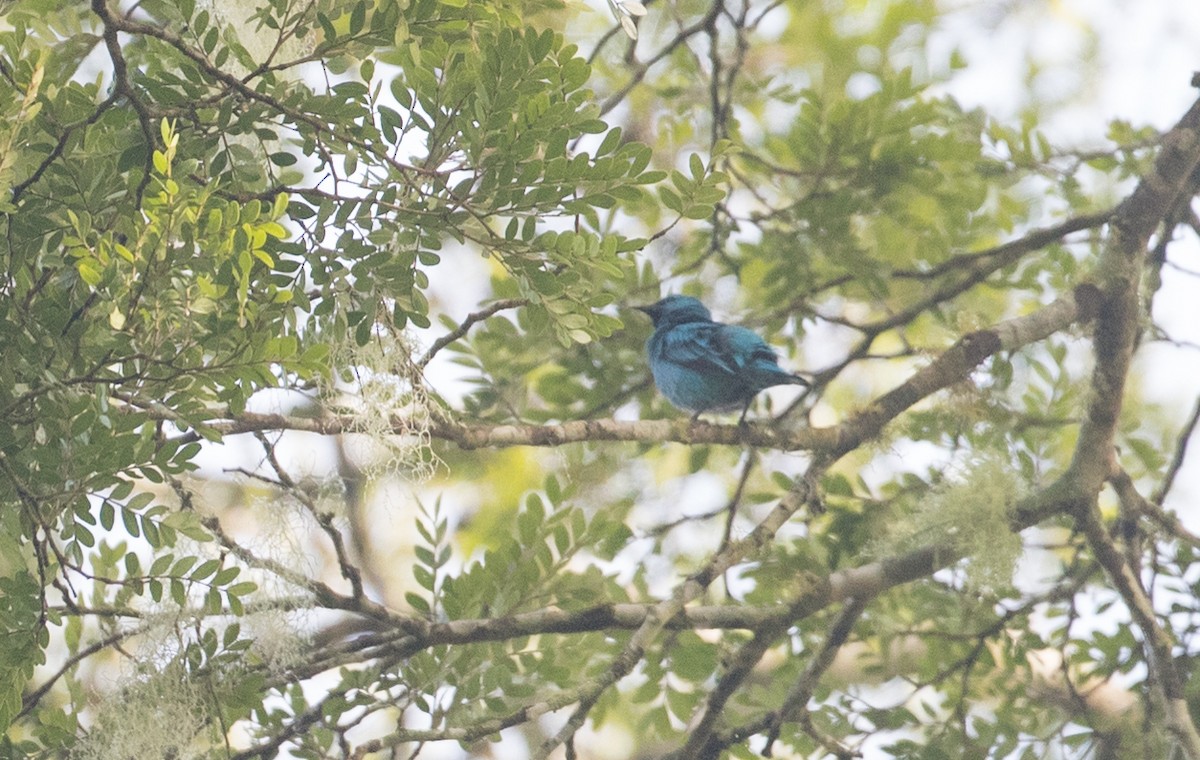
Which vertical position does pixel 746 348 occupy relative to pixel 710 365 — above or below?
above

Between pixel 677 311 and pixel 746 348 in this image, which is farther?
pixel 677 311

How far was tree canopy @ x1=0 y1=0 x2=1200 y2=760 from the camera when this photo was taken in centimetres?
262

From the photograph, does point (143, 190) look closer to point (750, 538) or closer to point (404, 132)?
point (404, 132)

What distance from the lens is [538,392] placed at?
5.22 m

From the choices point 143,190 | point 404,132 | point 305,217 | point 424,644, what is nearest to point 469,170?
point 404,132

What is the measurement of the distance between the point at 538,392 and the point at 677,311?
75 cm

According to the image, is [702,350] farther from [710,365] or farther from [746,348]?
[746,348]

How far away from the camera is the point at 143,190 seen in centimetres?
260

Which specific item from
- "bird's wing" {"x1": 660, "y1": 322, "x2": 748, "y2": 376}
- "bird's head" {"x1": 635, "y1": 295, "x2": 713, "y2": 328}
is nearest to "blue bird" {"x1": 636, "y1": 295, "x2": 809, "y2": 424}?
"bird's wing" {"x1": 660, "y1": 322, "x2": 748, "y2": 376}

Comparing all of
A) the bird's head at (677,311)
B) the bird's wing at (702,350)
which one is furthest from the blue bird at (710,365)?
the bird's head at (677,311)

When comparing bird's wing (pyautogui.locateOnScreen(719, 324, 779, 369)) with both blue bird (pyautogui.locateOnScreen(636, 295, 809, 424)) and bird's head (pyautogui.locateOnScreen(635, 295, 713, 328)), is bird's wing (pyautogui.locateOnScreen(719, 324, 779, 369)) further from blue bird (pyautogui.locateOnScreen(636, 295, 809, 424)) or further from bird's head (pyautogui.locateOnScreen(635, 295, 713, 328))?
bird's head (pyautogui.locateOnScreen(635, 295, 713, 328))

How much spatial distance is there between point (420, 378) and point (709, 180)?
86 cm

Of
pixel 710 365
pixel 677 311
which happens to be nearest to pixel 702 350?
pixel 710 365

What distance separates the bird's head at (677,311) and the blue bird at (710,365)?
0.48ft
